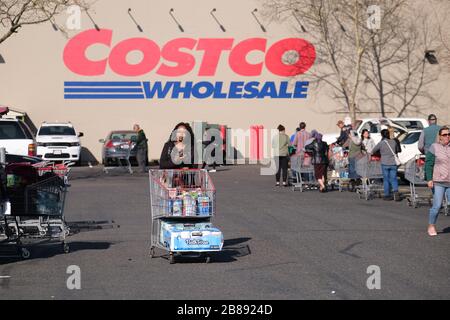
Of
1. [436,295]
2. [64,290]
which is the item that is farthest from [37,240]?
[436,295]

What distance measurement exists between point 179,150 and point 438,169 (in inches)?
181

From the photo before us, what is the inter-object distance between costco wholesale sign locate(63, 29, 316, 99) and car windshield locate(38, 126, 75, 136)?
3963 mm

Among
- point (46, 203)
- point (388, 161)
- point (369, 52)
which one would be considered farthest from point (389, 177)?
point (369, 52)

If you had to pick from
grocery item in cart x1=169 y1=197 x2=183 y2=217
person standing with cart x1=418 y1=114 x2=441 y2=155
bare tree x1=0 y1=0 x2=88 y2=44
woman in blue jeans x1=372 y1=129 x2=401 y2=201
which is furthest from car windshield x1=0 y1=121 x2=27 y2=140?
grocery item in cart x1=169 y1=197 x2=183 y2=217

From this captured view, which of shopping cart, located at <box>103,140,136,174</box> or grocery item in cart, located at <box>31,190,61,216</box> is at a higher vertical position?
shopping cart, located at <box>103,140,136,174</box>

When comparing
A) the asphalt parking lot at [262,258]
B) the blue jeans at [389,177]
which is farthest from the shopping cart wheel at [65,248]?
the blue jeans at [389,177]

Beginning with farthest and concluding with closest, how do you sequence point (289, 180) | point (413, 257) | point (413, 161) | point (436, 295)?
point (289, 180) → point (413, 161) → point (413, 257) → point (436, 295)

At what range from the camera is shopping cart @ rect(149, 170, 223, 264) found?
41.7 ft

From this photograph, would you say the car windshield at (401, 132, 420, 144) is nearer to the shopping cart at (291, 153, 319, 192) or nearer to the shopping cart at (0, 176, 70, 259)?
the shopping cart at (291, 153, 319, 192)

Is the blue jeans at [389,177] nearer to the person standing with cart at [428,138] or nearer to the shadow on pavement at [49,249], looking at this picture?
Result: the person standing with cart at [428,138]

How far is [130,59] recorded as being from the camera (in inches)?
1706

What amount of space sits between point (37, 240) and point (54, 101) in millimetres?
28465

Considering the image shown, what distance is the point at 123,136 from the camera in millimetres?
39469
